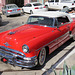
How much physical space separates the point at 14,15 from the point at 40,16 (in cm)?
1122

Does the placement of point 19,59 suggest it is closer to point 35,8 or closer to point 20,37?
point 20,37

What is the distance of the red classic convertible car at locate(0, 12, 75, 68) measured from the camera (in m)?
3.61

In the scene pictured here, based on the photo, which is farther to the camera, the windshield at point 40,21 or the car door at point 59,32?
the windshield at point 40,21

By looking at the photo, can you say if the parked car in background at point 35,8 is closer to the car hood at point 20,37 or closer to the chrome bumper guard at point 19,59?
the car hood at point 20,37

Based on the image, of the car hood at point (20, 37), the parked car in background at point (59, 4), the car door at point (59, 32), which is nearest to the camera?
the car hood at point (20, 37)

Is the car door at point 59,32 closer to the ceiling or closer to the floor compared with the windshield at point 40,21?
closer to the floor

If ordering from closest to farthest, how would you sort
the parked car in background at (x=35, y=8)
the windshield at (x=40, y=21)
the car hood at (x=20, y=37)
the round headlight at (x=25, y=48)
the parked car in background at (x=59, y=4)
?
1. the round headlight at (x=25, y=48)
2. the car hood at (x=20, y=37)
3. the windshield at (x=40, y=21)
4. the parked car in background at (x=35, y=8)
5. the parked car in background at (x=59, y=4)

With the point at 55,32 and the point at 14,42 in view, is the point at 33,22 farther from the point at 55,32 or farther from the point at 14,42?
the point at 14,42

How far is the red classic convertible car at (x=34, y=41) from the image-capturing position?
3.61 meters

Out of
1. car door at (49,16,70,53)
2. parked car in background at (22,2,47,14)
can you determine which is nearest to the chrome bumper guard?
car door at (49,16,70,53)

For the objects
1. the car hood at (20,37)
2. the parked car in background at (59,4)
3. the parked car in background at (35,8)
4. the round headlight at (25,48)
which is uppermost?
the parked car in background at (59,4)

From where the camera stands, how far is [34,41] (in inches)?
148

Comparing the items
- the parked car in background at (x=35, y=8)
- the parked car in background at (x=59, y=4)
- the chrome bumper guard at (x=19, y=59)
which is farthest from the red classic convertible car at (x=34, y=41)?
the parked car in background at (x=59, y=4)

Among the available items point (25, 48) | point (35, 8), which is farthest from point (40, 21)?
point (35, 8)
